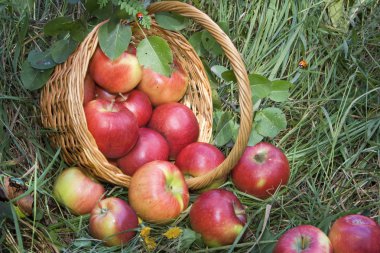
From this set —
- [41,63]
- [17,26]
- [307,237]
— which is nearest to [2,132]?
[41,63]

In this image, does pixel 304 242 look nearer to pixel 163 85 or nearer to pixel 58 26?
pixel 163 85

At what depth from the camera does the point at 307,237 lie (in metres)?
1.89

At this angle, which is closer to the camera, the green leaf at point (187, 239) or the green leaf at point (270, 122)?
the green leaf at point (187, 239)

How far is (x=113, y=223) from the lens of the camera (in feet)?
6.56

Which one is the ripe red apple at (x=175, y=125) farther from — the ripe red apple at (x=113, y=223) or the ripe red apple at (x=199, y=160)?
the ripe red apple at (x=113, y=223)

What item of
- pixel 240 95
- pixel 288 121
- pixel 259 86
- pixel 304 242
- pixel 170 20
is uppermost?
pixel 170 20

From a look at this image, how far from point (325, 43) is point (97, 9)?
1055mm

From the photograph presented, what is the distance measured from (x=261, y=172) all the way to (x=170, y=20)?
668mm

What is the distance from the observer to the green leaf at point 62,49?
220 cm

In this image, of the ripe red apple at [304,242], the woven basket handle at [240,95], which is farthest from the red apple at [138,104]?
the ripe red apple at [304,242]

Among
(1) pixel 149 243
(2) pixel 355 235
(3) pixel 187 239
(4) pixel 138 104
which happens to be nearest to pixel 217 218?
(3) pixel 187 239

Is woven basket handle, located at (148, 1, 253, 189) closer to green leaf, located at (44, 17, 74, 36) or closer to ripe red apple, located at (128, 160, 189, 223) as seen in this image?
ripe red apple, located at (128, 160, 189, 223)

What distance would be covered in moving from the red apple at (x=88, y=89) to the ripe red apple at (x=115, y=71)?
0.02 meters

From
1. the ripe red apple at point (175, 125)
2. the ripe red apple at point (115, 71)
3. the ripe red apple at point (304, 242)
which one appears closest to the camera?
the ripe red apple at point (304, 242)
